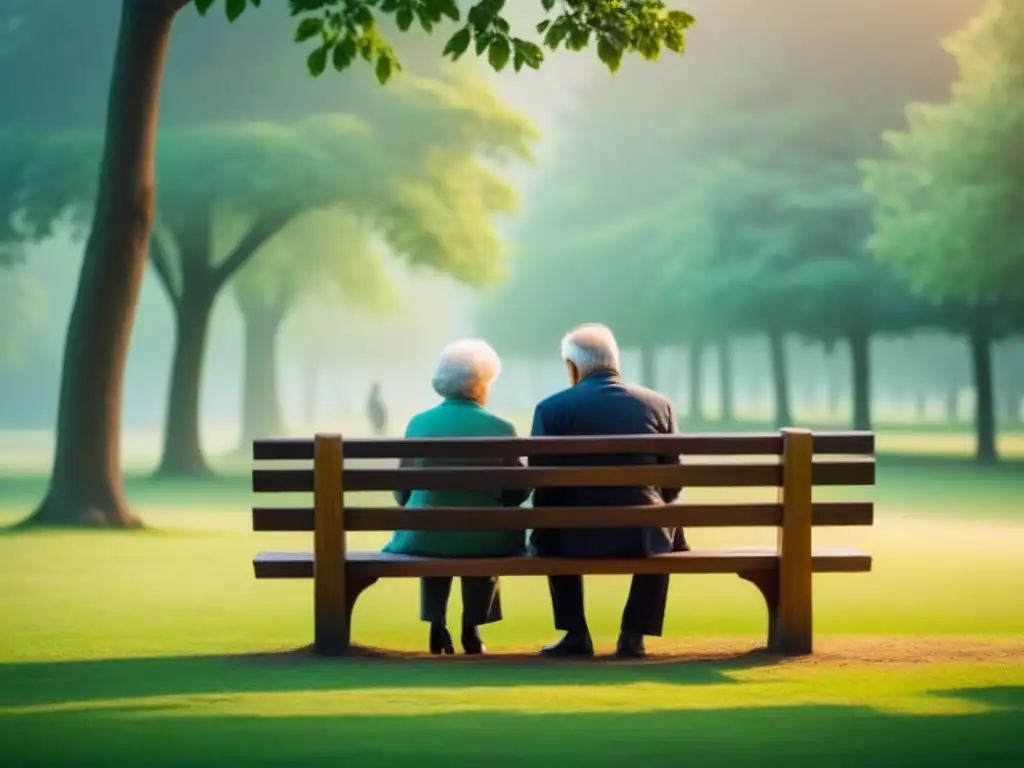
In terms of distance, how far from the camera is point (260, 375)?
43.9 meters

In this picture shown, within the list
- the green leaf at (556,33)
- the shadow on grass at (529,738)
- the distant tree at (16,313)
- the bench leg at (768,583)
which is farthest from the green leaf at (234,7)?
the distant tree at (16,313)

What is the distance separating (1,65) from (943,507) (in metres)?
20.6

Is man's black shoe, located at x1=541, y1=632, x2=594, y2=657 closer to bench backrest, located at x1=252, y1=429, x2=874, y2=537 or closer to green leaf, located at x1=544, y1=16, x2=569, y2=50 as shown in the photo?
bench backrest, located at x1=252, y1=429, x2=874, y2=537

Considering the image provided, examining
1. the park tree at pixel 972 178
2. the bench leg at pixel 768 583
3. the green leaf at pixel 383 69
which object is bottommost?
the bench leg at pixel 768 583

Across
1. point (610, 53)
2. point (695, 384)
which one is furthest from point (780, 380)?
point (610, 53)

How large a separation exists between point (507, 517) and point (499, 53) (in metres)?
4.13

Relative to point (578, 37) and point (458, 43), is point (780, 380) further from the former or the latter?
point (458, 43)

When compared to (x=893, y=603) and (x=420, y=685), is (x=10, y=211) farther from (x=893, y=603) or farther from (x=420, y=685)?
(x=420, y=685)

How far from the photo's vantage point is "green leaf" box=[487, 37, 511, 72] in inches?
468

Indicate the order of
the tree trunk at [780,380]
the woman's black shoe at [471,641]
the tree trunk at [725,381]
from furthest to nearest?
the tree trunk at [725,381]
the tree trunk at [780,380]
the woman's black shoe at [471,641]

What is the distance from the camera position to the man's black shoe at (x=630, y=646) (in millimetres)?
9273

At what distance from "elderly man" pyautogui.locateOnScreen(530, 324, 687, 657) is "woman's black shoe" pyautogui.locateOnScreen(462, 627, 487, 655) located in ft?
1.12

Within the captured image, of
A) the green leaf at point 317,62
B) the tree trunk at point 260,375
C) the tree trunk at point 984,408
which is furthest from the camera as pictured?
the tree trunk at point 260,375

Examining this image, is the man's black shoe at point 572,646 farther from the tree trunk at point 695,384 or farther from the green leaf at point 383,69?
the tree trunk at point 695,384
